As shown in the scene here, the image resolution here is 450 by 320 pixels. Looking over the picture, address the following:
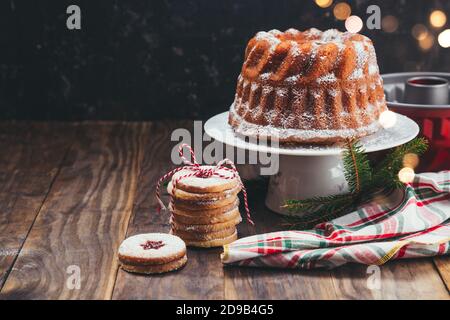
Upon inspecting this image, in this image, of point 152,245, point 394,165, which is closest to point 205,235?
point 152,245

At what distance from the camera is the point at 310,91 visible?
1.73 meters

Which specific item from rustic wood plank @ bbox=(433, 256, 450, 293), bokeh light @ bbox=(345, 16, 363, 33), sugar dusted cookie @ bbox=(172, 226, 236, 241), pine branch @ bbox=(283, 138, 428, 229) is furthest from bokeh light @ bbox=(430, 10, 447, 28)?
sugar dusted cookie @ bbox=(172, 226, 236, 241)

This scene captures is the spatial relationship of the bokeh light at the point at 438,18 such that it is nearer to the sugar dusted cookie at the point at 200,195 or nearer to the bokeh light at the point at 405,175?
the bokeh light at the point at 405,175

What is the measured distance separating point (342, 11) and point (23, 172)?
3.68 ft

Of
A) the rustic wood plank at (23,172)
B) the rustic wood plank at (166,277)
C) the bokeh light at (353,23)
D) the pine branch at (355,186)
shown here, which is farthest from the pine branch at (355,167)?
the bokeh light at (353,23)

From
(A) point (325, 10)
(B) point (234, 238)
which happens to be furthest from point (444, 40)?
(B) point (234, 238)

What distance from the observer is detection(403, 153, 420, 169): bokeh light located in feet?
5.79

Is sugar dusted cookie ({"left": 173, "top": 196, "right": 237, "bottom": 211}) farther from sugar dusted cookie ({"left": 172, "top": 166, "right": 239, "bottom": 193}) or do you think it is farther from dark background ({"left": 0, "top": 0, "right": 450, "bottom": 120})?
dark background ({"left": 0, "top": 0, "right": 450, "bottom": 120})

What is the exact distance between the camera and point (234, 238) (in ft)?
5.45

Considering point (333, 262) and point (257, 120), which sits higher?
point (257, 120)

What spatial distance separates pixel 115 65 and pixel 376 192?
1.13 m

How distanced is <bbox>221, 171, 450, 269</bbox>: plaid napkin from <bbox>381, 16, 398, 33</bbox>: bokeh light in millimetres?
865

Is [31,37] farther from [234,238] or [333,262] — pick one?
[333,262]
